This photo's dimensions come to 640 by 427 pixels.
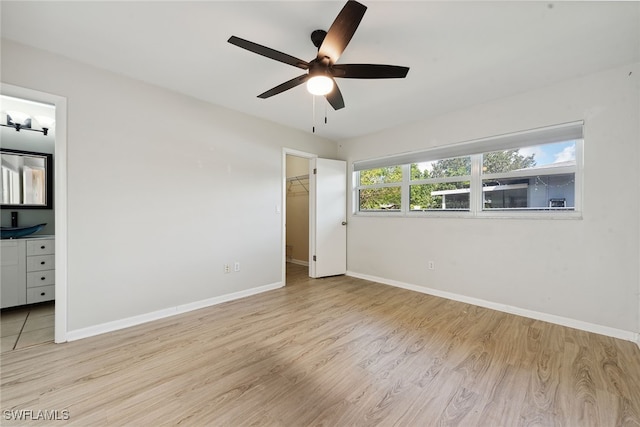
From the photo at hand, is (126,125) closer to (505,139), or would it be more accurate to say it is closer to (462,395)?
(462,395)

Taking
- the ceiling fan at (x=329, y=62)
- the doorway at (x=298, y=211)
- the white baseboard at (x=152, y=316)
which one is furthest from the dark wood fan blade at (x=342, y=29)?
the doorway at (x=298, y=211)

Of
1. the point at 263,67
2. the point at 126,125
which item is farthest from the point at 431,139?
the point at 126,125

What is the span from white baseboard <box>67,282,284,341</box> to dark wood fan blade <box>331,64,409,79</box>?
278 centimetres

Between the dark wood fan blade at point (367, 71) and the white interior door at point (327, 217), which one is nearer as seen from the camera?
the dark wood fan blade at point (367, 71)

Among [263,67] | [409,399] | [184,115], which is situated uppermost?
[263,67]

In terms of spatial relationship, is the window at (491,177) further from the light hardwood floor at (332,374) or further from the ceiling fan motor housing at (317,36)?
the ceiling fan motor housing at (317,36)

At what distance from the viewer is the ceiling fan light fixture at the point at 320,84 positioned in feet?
5.89

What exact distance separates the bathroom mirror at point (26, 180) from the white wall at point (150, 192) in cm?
155

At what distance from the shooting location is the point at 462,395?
5.10ft

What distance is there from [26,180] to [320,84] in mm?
3739

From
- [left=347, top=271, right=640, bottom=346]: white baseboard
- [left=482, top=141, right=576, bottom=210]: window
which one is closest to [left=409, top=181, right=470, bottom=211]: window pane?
[left=482, top=141, right=576, bottom=210]: window

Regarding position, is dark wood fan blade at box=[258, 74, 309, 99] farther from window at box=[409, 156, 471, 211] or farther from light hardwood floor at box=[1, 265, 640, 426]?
window at box=[409, 156, 471, 211]

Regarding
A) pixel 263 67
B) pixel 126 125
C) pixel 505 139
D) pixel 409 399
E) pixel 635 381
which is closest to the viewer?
pixel 409 399

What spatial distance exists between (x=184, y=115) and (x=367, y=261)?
331cm
